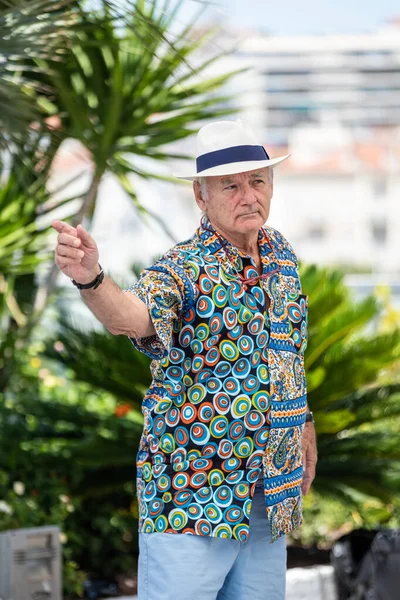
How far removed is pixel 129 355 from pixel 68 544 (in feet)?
2.94

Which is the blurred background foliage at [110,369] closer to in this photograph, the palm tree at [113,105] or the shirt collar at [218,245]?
the palm tree at [113,105]

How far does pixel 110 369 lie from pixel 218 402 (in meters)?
2.35

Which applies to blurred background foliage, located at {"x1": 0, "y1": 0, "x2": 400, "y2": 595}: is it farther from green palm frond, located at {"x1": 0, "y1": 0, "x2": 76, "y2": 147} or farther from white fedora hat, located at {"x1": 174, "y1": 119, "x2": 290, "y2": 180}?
white fedora hat, located at {"x1": 174, "y1": 119, "x2": 290, "y2": 180}

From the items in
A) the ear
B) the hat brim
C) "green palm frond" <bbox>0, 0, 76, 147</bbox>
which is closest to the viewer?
the hat brim

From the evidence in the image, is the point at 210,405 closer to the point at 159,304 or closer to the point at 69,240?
the point at 159,304

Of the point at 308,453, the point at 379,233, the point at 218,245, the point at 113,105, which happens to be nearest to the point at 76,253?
the point at 218,245

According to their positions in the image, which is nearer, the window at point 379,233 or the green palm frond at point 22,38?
the green palm frond at point 22,38

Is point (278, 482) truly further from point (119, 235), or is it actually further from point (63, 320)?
point (119, 235)

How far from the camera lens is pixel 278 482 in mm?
2350

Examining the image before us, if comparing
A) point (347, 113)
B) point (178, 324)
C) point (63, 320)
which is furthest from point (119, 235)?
point (347, 113)

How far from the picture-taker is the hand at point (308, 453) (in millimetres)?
2594

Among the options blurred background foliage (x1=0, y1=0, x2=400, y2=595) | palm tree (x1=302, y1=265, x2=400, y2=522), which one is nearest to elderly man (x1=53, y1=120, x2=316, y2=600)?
blurred background foliage (x1=0, y1=0, x2=400, y2=595)

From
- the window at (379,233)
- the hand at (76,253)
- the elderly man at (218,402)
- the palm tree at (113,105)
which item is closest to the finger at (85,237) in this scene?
the hand at (76,253)

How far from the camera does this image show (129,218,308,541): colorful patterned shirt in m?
2.26
